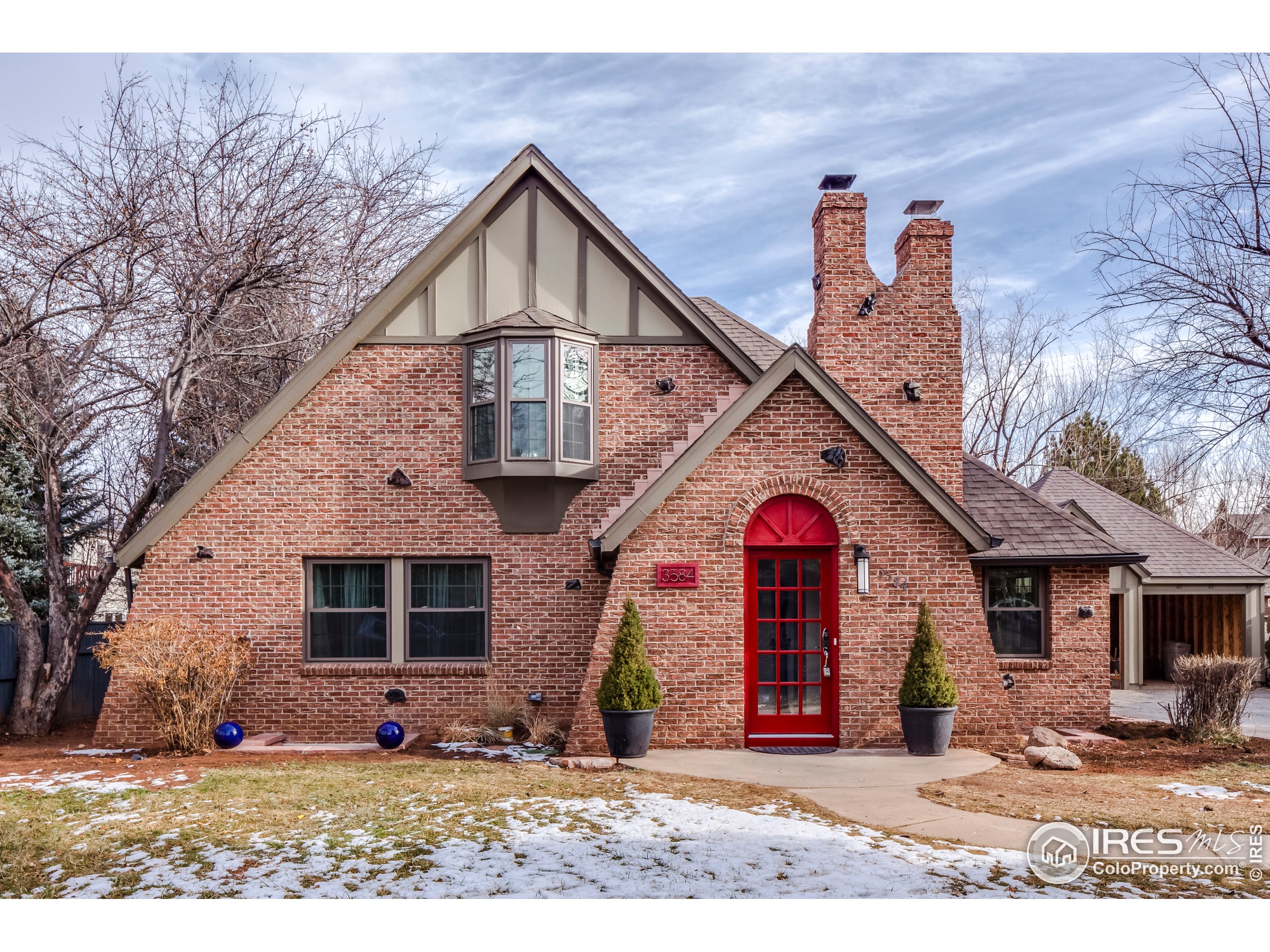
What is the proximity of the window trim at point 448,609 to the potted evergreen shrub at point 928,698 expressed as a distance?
17.0 feet

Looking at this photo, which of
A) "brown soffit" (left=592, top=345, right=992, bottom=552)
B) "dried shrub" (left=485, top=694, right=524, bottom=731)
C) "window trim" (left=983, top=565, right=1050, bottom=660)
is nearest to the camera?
"brown soffit" (left=592, top=345, right=992, bottom=552)

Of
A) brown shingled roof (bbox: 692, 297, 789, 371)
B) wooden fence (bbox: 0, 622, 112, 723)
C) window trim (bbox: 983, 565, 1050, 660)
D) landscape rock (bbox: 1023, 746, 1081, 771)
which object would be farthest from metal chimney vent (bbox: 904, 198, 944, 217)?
wooden fence (bbox: 0, 622, 112, 723)

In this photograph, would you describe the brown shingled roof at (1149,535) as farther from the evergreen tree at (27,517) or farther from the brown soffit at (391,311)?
the evergreen tree at (27,517)

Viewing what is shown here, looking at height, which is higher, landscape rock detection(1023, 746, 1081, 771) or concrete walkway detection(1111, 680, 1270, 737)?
landscape rock detection(1023, 746, 1081, 771)

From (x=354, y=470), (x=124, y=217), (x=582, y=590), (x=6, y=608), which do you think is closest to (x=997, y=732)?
(x=582, y=590)

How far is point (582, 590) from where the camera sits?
1202cm

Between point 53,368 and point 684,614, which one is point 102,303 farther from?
point 684,614

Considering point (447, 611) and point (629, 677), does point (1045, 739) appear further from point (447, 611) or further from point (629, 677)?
point (447, 611)

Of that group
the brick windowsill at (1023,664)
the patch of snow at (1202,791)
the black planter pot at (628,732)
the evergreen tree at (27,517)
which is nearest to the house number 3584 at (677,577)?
the black planter pot at (628,732)

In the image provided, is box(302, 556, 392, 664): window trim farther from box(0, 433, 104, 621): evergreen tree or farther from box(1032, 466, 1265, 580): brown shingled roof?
box(1032, 466, 1265, 580): brown shingled roof

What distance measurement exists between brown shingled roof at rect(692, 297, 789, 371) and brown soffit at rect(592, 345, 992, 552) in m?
2.79

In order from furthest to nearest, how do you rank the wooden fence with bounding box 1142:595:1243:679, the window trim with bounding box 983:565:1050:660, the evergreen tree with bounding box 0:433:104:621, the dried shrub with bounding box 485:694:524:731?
the wooden fence with bounding box 1142:595:1243:679 < the evergreen tree with bounding box 0:433:104:621 < the window trim with bounding box 983:565:1050:660 < the dried shrub with bounding box 485:694:524:731

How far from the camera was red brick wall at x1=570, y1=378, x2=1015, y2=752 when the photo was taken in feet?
34.4

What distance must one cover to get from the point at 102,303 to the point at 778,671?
9.77m
